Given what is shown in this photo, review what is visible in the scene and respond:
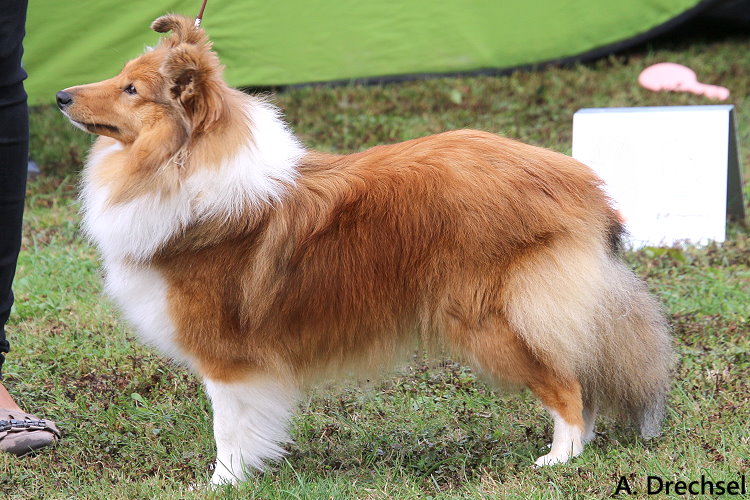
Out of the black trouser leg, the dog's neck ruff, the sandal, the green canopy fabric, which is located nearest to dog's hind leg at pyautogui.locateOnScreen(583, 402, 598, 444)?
the dog's neck ruff

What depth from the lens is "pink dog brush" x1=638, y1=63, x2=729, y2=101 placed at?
8109 millimetres

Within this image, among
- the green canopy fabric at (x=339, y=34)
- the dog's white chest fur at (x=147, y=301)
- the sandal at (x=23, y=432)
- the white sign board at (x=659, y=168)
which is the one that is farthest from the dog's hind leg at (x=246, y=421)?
the green canopy fabric at (x=339, y=34)

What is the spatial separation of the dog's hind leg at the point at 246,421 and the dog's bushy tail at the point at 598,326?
3.00 feet

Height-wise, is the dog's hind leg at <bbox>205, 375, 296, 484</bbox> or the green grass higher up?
the dog's hind leg at <bbox>205, 375, 296, 484</bbox>

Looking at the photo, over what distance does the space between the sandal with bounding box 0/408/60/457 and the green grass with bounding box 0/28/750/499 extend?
0.06 meters

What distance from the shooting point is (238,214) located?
2.94m

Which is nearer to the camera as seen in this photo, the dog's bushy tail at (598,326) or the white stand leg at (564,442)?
the dog's bushy tail at (598,326)

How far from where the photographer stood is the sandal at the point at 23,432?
3.43 m

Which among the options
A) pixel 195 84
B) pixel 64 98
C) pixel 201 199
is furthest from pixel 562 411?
pixel 64 98

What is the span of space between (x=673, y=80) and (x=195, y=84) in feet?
21.3

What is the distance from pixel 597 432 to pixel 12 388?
8.71 ft

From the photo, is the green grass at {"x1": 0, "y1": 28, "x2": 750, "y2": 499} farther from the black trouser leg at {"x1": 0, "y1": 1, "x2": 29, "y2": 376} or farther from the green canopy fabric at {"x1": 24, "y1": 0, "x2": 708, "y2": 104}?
A: the green canopy fabric at {"x1": 24, "y1": 0, "x2": 708, "y2": 104}

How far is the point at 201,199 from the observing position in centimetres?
292

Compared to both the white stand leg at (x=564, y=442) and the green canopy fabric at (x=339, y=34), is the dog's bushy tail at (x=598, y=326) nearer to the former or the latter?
the white stand leg at (x=564, y=442)
